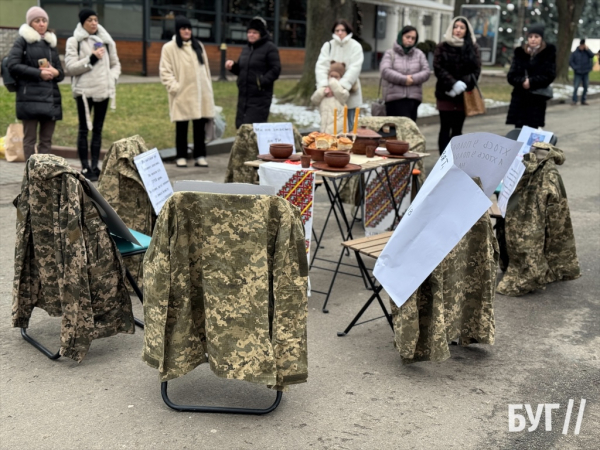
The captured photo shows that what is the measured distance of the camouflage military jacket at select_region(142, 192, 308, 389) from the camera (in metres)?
3.58

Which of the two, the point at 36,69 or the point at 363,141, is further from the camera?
the point at 36,69

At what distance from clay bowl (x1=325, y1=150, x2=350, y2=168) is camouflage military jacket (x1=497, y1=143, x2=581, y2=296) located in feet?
4.17

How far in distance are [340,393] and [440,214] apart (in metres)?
Answer: 1.06

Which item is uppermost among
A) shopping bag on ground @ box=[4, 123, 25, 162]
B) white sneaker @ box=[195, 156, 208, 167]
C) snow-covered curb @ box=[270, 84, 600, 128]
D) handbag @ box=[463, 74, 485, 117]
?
handbag @ box=[463, 74, 485, 117]

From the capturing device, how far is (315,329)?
16.3 feet

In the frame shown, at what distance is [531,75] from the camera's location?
9.34 meters

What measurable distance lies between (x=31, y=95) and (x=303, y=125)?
20.5 ft

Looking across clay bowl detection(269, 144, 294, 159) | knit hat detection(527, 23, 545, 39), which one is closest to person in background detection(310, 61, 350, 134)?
knit hat detection(527, 23, 545, 39)

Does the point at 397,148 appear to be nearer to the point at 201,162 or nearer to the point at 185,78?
the point at 185,78

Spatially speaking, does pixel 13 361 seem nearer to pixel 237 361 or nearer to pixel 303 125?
pixel 237 361

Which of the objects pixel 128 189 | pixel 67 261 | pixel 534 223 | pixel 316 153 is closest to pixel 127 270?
pixel 67 261

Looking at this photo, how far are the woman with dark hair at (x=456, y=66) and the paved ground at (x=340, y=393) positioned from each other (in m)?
4.60

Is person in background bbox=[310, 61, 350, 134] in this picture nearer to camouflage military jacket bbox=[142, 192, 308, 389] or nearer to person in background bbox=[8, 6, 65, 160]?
person in background bbox=[8, 6, 65, 160]

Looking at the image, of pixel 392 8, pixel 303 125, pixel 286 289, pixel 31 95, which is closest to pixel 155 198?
pixel 286 289
